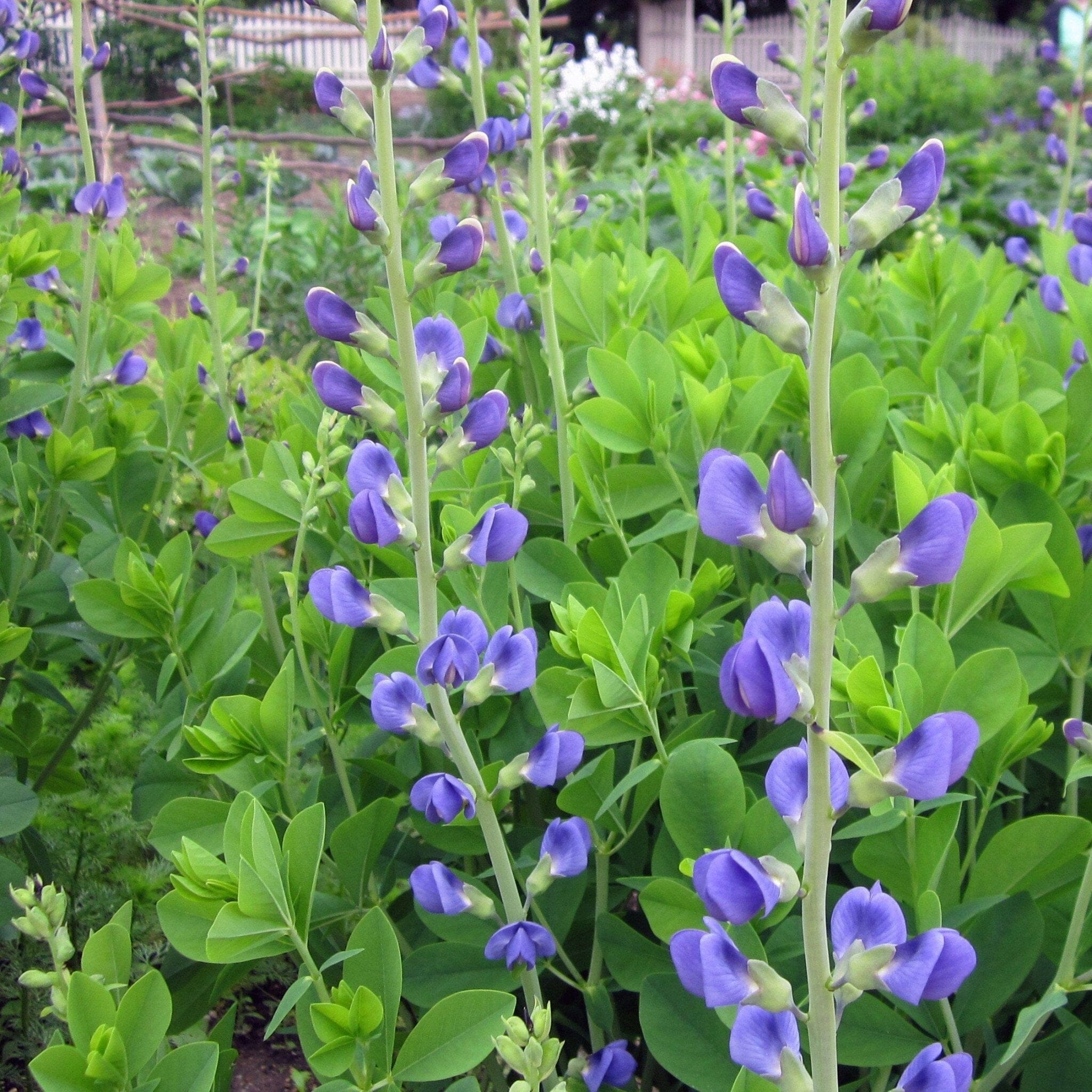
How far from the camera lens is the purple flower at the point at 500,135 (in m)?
1.96

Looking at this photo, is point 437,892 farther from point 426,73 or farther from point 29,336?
point 29,336

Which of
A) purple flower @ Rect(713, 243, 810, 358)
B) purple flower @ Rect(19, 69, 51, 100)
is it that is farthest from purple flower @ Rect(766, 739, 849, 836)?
purple flower @ Rect(19, 69, 51, 100)

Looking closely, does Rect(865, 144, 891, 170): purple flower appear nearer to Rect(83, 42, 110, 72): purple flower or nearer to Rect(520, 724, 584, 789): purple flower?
Rect(83, 42, 110, 72): purple flower

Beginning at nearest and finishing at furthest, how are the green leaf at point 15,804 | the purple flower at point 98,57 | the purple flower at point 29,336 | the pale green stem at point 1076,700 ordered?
the pale green stem at point 1076,700, the green leaf at point 15,804, the purple flower at point 98,57, the purple flower at point 29,336

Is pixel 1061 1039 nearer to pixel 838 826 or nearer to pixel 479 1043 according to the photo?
pixel 838 826

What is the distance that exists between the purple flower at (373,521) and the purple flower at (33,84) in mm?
1690

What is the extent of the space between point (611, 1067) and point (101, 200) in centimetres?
181

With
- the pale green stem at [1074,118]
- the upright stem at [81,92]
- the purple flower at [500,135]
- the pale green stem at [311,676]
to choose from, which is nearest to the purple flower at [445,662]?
the pale green stem at [311,676]

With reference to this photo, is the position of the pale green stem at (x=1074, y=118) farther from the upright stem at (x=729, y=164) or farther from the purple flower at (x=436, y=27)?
the purple flower at (x=436, y=27)

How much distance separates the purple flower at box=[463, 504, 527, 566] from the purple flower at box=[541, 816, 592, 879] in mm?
310

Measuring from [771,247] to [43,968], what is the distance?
2.17 metres

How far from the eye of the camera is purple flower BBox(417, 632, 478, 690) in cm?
115

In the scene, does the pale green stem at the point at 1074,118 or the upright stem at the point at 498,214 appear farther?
the pale green stem at the point at 1074,118

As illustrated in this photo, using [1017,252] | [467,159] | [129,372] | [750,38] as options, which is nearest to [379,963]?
[467,159]
